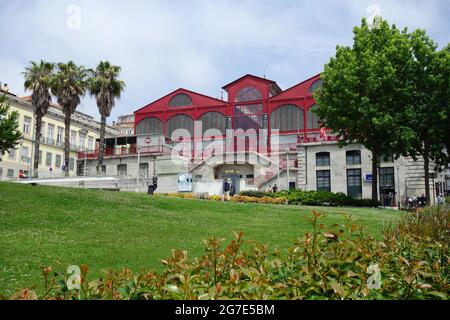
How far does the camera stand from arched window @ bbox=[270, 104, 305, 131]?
56.7 m

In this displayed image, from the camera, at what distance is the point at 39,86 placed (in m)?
47.6

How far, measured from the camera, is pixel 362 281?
3287 mm

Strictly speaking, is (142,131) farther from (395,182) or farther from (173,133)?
(395,182)

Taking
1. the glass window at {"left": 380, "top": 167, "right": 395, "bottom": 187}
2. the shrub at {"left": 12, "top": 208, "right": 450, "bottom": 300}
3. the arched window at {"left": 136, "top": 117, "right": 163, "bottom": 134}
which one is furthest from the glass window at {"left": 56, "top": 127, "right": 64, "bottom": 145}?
the shrub at {"left": 12, "top": 208, "right": 450, "bottom": 300}

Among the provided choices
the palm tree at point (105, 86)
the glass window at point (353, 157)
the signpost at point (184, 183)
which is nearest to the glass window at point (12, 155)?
the palm tree at point (105, 86)

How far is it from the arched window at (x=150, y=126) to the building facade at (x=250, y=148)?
0.15 metres

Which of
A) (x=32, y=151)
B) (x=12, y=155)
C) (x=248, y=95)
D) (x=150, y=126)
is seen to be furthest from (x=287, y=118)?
(x=12, y=155)

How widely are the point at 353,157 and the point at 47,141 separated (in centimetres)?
5012

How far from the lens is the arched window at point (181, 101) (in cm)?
6400

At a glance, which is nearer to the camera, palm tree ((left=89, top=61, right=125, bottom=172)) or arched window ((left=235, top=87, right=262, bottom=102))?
palm tree ((left=89, top=61, right=125, bottom=172))

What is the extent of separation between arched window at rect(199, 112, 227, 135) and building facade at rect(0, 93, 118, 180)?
20646 millimetres

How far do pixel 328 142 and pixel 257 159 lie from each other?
8.97 m

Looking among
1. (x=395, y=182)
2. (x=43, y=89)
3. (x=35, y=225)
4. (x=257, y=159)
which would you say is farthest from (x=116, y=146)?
(x=35, y=225)

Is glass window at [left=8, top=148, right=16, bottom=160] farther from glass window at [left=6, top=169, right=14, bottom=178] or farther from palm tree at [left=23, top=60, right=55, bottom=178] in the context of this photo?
palm tree at [left=23, top=60, right=55, bottom=178]
